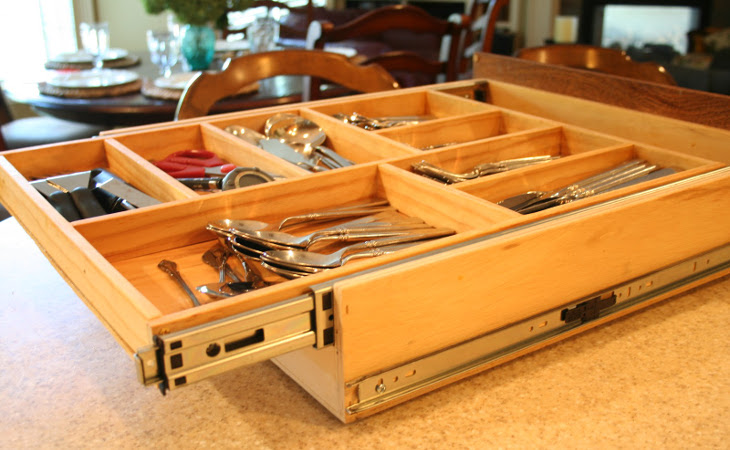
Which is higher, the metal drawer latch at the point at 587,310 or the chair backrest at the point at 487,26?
the chair backrest at the point at 487,26

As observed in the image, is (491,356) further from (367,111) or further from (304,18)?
(304,18)

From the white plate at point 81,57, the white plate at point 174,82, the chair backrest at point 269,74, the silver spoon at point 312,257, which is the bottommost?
the silver spoon at point 312,257

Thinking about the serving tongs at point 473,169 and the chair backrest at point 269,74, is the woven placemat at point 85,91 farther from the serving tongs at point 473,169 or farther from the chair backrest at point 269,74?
the serving tongs at point 473,169

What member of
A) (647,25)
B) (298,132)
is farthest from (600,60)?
(647,25)

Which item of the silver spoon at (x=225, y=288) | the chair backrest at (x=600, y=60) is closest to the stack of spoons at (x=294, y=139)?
the silver spoon at (x=225, y=288)

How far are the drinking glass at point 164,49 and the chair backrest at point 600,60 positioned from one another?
1.21m

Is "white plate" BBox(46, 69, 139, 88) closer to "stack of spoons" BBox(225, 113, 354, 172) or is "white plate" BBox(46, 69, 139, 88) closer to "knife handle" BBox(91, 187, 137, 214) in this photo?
"stack of spoons" BBox(225, 113, 354, 172)

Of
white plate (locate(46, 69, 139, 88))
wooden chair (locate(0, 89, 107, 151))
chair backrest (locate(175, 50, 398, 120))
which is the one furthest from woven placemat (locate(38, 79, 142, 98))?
chair backrest (locate(175, 50, 398, 120))

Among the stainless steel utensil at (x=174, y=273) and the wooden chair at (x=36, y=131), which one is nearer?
the stainless steel utensil at (x=174, y=273)

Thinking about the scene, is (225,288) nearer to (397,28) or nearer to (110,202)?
(110,202)

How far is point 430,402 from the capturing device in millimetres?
660

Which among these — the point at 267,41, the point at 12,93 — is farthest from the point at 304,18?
the point at 12,93

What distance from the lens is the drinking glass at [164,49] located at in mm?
2340

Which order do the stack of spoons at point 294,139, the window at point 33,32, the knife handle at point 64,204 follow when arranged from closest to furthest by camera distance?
the knife handle at point 64,204 < the stack of spoons at point 294,139 < the window at point 33,32
